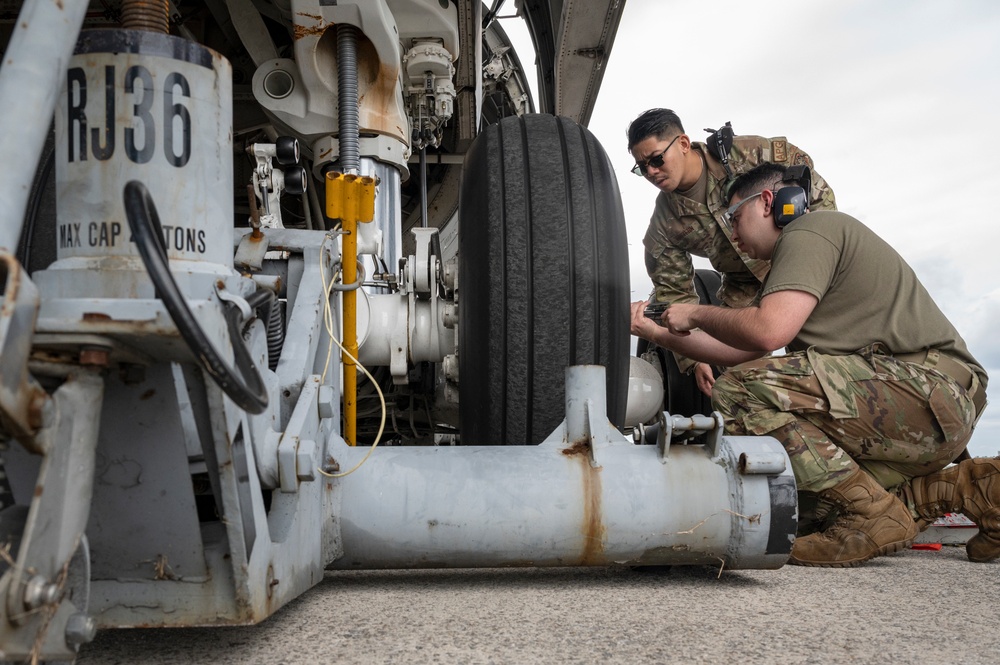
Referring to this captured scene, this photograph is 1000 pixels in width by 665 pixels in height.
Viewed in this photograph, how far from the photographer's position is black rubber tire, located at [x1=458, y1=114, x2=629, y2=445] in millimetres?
1909

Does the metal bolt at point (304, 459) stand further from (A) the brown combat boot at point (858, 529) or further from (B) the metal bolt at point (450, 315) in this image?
(A) the brown combat boot at point (858, 529)

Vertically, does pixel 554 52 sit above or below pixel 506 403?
above

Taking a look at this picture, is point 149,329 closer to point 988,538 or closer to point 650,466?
point 650,466

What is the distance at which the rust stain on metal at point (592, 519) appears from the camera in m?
1.55

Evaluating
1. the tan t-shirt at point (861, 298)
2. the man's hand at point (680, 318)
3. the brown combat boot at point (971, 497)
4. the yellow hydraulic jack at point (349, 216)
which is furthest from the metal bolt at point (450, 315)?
the brown combat boot at point (971, 497)

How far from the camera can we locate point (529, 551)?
5.08 ft

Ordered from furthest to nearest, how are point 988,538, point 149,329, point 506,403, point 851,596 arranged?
1. point 988,538
2. point 506,403
3. point 851,596
4. point 149,329

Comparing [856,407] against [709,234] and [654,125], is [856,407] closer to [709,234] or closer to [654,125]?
[709,234]

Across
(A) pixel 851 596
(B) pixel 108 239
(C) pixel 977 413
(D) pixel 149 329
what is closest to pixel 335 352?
(B) pixel 108 239

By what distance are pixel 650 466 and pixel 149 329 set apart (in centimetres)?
101

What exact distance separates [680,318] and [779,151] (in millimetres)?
1404

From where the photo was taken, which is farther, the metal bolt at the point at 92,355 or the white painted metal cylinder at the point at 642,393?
the white painted metal cylinder at the point at 642,393

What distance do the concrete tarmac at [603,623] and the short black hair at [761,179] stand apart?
118 centimetres

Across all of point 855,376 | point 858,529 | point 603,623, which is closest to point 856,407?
point 855,376
